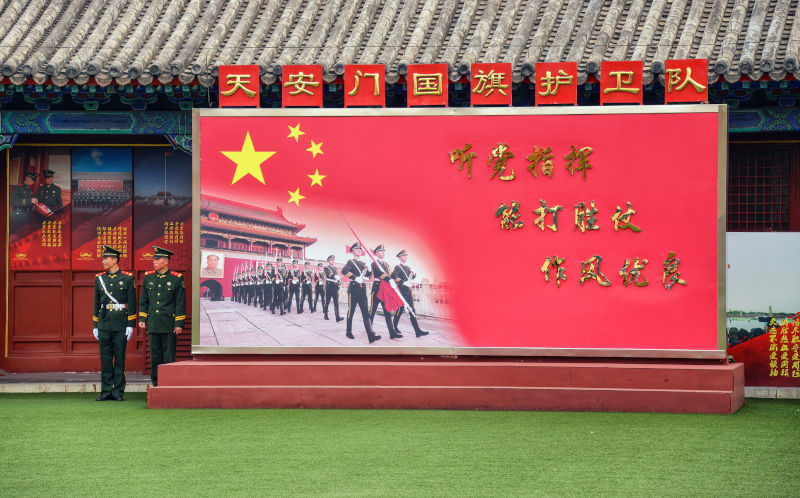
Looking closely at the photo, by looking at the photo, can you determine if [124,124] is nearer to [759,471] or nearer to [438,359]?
[438,359]

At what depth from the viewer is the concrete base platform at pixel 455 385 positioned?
10.4 meters

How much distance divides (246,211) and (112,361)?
2317mm

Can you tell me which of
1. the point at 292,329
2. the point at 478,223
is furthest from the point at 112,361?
the point at 478,223

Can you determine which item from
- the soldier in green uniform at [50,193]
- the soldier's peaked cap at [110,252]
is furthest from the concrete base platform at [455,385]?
the soldier in green uniform at [50,193]

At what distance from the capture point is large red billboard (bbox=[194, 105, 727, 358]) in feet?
35.3

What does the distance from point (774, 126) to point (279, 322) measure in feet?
18.2

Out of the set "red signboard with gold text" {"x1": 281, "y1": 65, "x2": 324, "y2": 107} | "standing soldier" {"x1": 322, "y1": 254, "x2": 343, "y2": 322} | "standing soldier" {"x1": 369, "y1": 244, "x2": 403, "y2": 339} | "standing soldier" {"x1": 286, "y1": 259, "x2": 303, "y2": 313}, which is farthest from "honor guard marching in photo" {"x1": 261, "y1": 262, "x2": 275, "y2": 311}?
"red signboard with gold text" {"x1": 281, "y1": 65, "x2": 324, "y2": 107}

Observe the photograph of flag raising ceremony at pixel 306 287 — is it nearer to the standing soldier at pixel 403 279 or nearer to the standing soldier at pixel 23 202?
the standing soldier at pixel 403 279

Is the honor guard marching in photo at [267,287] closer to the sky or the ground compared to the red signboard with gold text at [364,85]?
closer to the ground

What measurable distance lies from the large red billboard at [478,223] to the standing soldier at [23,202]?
3162mm

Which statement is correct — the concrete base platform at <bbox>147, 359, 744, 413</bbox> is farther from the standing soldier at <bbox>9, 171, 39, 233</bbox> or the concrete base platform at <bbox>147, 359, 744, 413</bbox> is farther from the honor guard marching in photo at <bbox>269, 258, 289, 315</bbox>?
the standing soldier at <bbox>9, 171, 39, 233</bbox>

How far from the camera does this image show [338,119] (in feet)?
36.6

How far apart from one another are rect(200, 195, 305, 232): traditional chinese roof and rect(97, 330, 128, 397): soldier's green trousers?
195cm

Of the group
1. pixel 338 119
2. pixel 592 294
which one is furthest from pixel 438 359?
pixel 338 119
